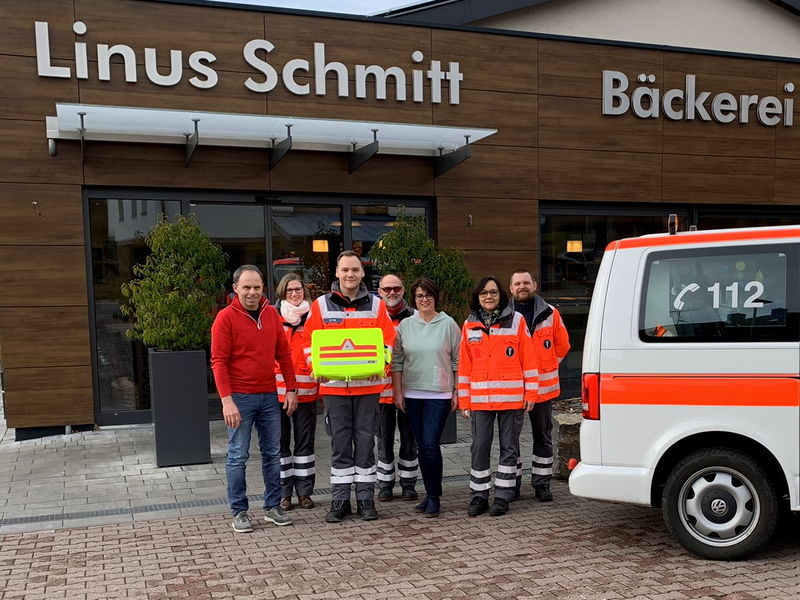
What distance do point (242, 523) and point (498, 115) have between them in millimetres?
6897

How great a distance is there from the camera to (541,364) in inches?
235

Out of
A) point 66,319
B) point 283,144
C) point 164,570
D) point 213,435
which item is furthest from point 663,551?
point 66,319

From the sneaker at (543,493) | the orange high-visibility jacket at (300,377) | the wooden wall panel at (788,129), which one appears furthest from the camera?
the wooden wall panel at (788,129)

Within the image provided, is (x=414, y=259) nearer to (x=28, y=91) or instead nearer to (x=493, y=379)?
(x=493, y=379)

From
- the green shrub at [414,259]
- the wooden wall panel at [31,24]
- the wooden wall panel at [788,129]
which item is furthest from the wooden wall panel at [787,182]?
the wooden wall panel at [31,24]

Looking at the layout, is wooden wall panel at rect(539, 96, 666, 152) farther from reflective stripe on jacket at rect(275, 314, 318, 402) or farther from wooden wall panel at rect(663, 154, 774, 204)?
reflective stripe on jacket at rect(275, 314, 318, 402)

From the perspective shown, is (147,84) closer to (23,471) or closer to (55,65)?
(55,65)

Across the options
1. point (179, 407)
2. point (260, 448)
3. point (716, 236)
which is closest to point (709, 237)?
point (716, 236)

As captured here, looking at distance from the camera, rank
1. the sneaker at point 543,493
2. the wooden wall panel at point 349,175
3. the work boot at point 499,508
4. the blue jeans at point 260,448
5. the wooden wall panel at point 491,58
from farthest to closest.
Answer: the wooden wall panel at point 491,58 < the wooden wall panel at point 349,175 < the sneaker at point 543,493 < the work boot at point 499,508 < the blue jeans at point 260,448

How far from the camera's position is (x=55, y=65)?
8359 millimetres

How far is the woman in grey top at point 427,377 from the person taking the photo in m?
5.55

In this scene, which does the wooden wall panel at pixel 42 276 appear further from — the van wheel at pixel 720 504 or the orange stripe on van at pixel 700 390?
the van wheel at pixel 720 504

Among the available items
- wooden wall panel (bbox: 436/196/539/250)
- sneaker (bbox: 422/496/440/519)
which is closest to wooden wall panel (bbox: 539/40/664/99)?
wooden wall panel (bbox: 436/196/539/250)

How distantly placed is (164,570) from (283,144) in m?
5.59
